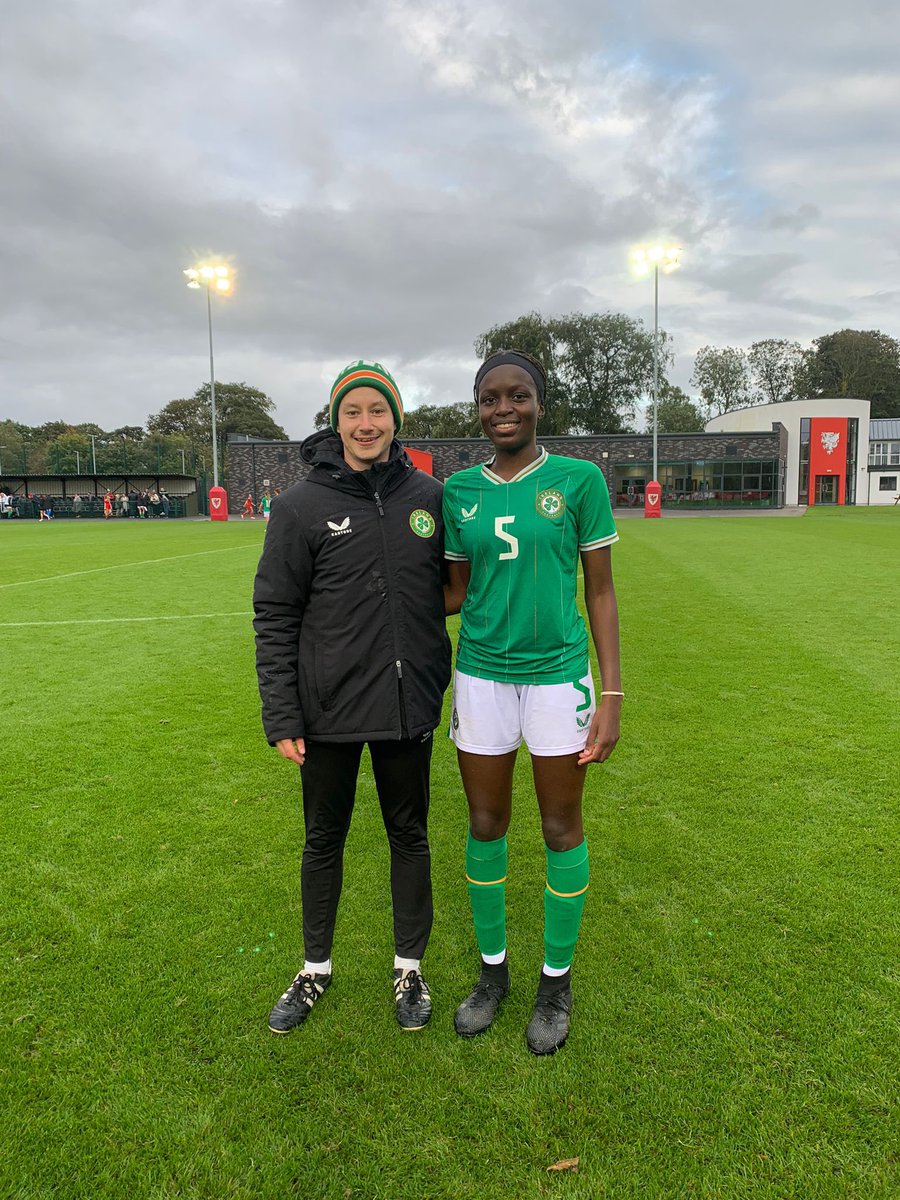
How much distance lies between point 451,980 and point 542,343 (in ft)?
192

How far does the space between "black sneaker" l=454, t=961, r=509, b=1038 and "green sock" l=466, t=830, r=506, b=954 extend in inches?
5.0

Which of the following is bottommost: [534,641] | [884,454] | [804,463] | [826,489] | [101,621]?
[101,621]

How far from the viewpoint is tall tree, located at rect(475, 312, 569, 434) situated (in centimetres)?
5641

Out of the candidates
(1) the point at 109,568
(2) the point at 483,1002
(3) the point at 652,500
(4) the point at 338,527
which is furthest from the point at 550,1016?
(3) the point at 652,500

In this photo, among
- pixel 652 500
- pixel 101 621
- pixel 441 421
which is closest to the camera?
pixel 101 621

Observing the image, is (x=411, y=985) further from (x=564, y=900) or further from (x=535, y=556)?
(x=535, y=556)

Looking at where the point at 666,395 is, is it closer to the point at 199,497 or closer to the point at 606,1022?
the point at 199,497

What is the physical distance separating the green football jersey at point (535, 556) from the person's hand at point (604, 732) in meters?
0.13

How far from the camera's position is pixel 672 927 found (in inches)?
111

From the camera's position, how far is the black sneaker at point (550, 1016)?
2238 millimetres

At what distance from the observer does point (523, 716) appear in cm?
229

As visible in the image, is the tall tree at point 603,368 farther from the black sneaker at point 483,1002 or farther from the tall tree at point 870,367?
the black sneaker at point 483,1002

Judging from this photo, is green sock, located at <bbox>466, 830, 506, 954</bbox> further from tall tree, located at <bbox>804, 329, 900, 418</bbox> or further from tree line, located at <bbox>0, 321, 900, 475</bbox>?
tall tree, located at <bbox>804, 329, 900, 418</bbox>

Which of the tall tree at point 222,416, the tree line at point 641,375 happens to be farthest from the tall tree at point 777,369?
the tall tree at point 222,416
